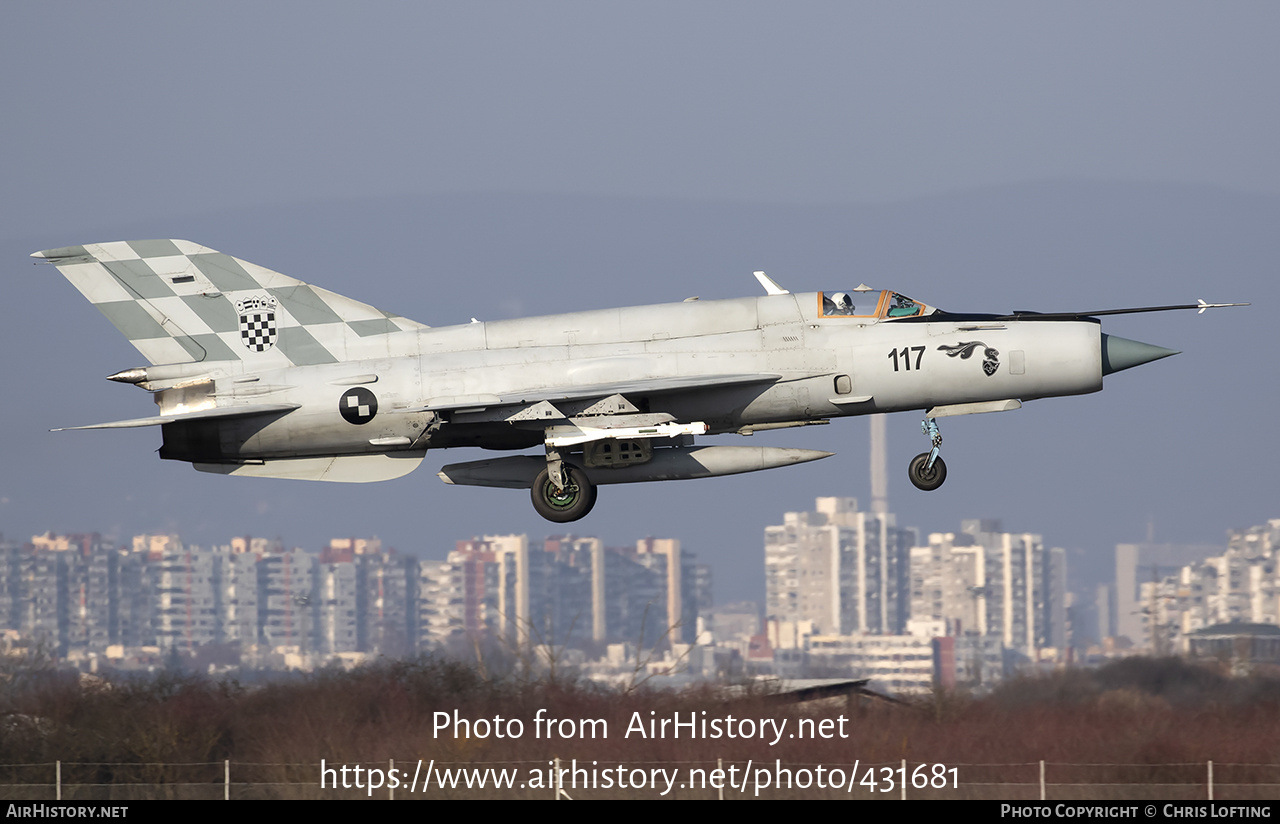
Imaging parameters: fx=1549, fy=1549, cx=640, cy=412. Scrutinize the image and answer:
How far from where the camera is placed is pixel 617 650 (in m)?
94.3

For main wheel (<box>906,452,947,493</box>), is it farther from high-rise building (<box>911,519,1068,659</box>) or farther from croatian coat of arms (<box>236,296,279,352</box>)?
high-rise building (<box>911,519,1068,659</box>)

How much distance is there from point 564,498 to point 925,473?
4.95m

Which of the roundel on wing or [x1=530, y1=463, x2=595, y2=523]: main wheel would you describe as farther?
[x1=530, y1=463, x2=595, y2=523]: main wheel

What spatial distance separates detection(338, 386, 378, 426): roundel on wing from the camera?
67.2 ft

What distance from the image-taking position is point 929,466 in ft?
69.6

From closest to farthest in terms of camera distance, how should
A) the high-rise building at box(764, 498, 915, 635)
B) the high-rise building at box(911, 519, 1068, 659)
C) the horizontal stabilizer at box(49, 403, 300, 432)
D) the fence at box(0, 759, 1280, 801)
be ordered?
1. the horizontal stabilizer at box(49, 403, 300, 432)
2. the fence at box(0, 759, 1280, 801)
3. the high-rise building at box(911, 519, 1068, 659)
4. the high-rise building at box(764, 498, 915, 635)

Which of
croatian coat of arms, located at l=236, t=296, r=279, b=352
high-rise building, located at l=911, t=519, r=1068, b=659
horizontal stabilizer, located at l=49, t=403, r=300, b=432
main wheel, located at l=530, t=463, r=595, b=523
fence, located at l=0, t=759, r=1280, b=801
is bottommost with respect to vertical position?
high-rise building, located at l=911, t=519, r=1068, b=659

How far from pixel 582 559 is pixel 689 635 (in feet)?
46.5

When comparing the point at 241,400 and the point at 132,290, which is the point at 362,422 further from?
the point at 132,290

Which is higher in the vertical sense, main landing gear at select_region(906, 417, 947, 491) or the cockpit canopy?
the cockpit canopy

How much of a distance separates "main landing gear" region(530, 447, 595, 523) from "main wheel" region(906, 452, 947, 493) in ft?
14.5

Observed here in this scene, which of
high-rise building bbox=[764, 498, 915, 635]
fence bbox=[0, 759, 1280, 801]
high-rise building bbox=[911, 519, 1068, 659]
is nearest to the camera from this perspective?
fence bbox=[0, 759, 1280, 801]

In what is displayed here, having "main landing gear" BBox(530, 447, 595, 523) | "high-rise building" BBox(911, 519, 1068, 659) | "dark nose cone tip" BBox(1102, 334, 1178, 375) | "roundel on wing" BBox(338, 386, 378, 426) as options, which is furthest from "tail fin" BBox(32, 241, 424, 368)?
"high-rise building" BBox(911, 519, 1068, 659)

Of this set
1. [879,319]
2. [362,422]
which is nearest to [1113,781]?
[879,319]
